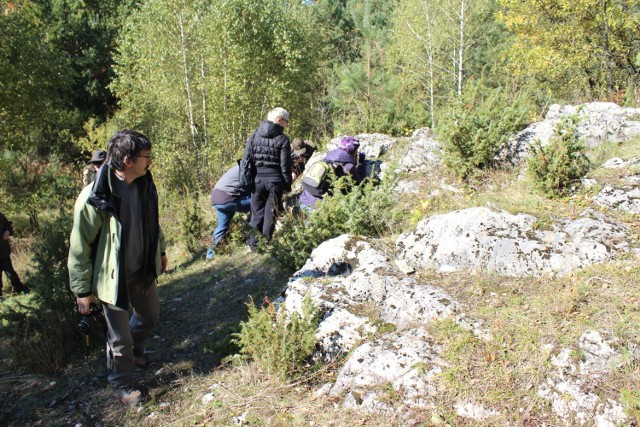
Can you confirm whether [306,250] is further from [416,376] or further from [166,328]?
[416,376]

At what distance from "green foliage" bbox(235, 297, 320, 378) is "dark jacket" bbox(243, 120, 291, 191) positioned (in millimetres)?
2513

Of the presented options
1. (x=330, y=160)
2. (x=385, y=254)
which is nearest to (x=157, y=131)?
(x=330, y=160)

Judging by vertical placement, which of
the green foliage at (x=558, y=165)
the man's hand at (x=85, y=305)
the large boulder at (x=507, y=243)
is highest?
the green foliage at (x=558, y=165)

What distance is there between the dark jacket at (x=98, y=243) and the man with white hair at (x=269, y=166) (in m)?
2.57

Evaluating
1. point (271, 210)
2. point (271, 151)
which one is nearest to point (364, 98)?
point (271, 151)

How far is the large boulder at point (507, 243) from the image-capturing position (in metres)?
3.24

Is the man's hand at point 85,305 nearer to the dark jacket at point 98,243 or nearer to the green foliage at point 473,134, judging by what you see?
the dark jacket at point 98,243

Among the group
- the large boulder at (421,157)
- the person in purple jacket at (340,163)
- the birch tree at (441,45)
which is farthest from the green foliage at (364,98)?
the person in purple jacket at (340,163)

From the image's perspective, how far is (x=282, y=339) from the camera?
117 inches

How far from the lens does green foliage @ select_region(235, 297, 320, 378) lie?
296 centimetres

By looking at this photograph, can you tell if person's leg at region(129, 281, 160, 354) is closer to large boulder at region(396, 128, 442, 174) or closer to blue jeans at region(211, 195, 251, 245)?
blue jeans at region(211, 195, 251, 245)

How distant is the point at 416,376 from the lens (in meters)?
2.63

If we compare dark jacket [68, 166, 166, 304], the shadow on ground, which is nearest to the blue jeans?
the shadow on ground

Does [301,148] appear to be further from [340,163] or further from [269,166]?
[269,166]
